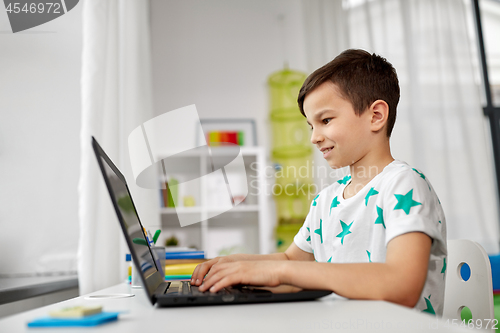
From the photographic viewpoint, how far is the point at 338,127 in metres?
0.86

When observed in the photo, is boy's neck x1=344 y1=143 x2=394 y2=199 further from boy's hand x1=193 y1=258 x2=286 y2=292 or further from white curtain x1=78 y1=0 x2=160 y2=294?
white curtain x1=78 y1=0 x2=160 y2=294

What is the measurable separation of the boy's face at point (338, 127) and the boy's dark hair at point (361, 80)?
0.05ft

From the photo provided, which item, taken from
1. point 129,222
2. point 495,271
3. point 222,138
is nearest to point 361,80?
point 129,222

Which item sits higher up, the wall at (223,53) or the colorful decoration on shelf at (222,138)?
the wall at (223,53)

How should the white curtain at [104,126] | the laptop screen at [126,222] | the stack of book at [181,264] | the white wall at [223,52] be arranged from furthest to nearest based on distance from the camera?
the white wall at [223,52], the white curtain at [104,126], the stack of book at [181,264], the laptop screen at [126,222]

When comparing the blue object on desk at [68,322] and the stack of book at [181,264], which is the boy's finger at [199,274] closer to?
the stack of book at [181,264]

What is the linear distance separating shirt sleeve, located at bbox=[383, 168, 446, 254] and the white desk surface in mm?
150

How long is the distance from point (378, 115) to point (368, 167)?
0.39 feet

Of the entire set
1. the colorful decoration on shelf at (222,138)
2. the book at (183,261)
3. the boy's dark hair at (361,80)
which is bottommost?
the book at (183,261)

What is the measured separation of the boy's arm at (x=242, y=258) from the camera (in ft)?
2.49

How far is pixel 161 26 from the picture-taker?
9.50ft

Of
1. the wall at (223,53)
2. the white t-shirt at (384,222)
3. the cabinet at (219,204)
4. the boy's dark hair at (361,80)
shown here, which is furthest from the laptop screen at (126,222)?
the wall at (223,53)

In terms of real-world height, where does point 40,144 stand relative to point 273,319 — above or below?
above

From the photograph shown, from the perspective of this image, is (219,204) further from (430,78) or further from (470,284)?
(470,284)
